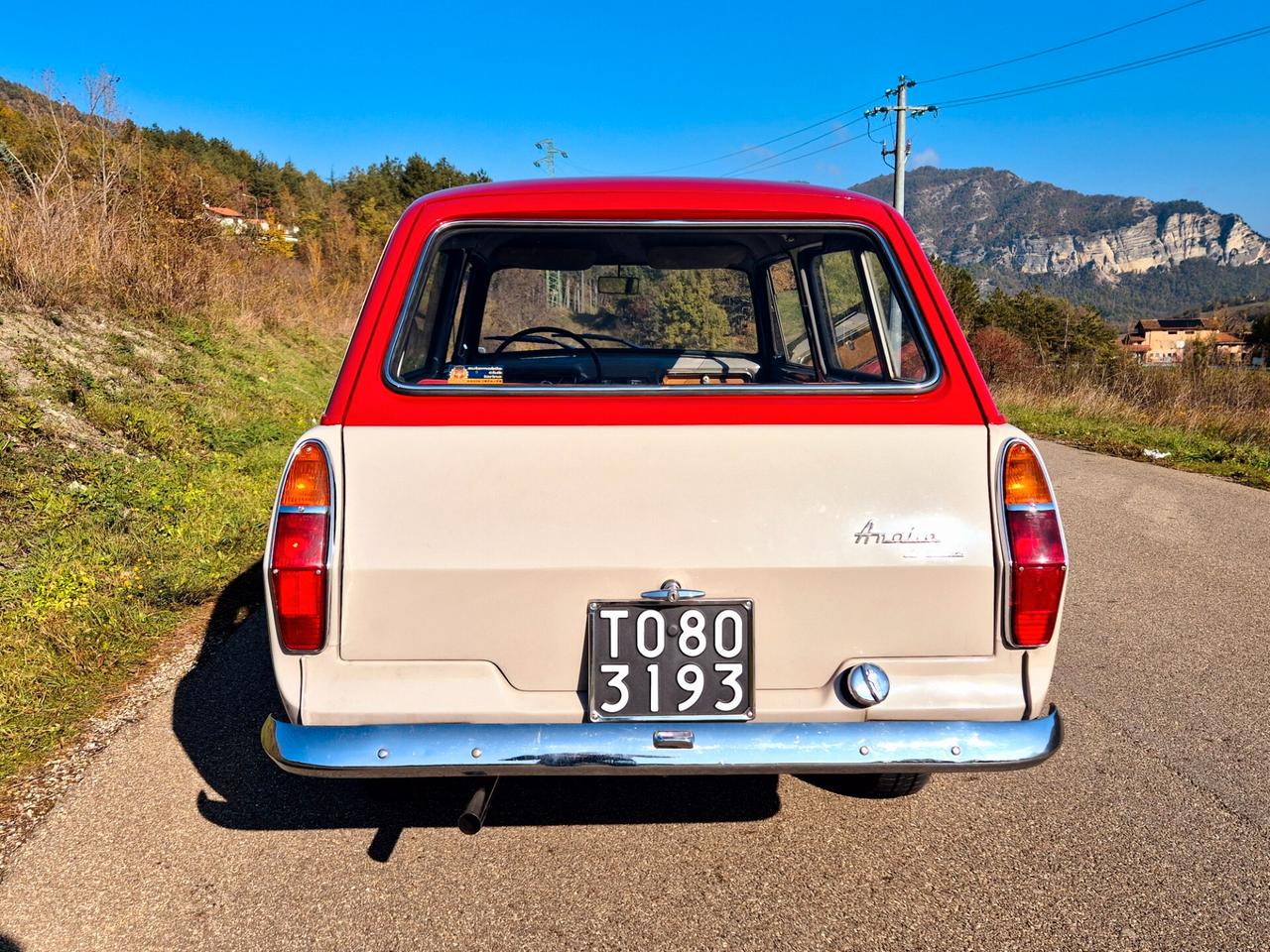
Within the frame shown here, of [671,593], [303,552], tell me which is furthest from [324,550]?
[671,593]

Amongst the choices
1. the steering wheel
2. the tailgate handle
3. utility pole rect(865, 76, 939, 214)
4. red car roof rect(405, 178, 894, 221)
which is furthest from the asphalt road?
utility pole rect(865, 76, 939, 214)

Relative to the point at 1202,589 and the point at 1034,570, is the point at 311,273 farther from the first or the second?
the point at 1034,570

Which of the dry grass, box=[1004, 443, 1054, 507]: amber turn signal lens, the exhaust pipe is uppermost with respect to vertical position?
the dry grass

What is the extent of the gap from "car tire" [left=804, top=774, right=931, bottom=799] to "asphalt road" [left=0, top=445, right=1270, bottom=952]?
0.12 ft

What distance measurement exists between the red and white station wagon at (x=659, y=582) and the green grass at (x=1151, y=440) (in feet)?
27.0

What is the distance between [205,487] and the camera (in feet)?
20.6

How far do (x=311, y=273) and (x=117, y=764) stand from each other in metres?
15.5

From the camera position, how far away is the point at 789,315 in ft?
10.9

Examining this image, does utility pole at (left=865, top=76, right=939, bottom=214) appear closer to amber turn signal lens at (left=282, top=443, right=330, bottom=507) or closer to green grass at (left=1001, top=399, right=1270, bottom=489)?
green grass at (left=1001, top=399, right=1270, bottom=489)

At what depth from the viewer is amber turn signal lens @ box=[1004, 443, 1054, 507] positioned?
212 centimetres

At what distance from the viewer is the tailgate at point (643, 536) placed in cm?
206

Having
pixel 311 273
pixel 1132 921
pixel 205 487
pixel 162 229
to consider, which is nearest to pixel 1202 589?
pixel 1132 921

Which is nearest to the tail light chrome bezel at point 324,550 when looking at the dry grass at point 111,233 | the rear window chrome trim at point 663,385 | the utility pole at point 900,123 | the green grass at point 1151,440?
the rear window chrome trim at point 663,385

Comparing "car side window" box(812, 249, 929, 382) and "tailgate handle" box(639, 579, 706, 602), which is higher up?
"car side window" box(812, 249, 929, 382)
